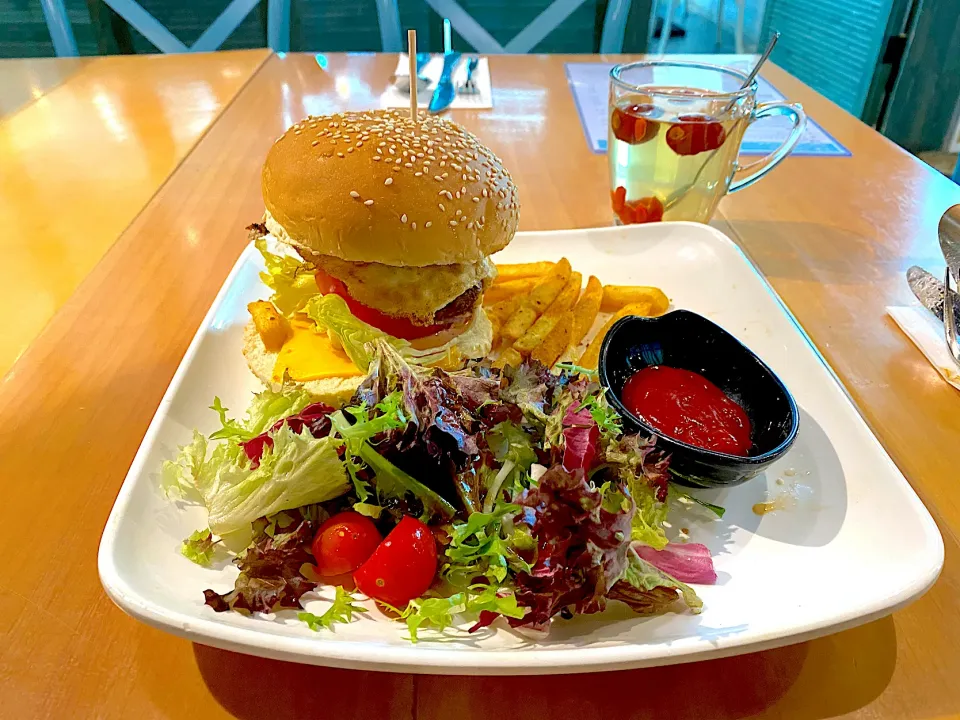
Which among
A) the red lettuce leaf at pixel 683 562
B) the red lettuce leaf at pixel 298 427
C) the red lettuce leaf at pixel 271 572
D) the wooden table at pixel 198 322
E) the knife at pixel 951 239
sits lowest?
the wooden table at pixel 198 322

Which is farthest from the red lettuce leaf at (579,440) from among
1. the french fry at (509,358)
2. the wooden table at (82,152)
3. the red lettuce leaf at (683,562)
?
the wooden table at (82,152)

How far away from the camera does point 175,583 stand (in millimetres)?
1287

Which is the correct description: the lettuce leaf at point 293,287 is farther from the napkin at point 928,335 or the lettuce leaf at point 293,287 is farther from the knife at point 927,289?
the knife at point 927,289

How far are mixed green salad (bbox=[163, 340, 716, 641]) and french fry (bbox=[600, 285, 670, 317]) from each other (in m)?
0.71

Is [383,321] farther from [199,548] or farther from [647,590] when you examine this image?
[647,590]

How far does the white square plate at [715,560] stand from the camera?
1110 millimetres

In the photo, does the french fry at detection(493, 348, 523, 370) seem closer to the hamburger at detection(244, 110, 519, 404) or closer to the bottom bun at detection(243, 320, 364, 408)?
the hamburger at detection(244, 110, 519, 404)

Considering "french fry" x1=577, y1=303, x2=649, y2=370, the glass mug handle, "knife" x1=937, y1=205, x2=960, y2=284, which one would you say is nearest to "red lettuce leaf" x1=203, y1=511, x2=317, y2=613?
"french fry" x1=577, y1=303, x2=649, y2=370

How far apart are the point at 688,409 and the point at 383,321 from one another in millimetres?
853

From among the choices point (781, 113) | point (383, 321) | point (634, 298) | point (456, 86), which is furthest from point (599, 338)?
point (456, 86)

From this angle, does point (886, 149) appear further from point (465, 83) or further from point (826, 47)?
point (826, 47)

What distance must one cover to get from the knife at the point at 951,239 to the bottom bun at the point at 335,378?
1.47m

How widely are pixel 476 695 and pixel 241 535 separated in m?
0.60

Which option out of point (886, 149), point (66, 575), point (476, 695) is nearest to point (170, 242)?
point (66, 575)
